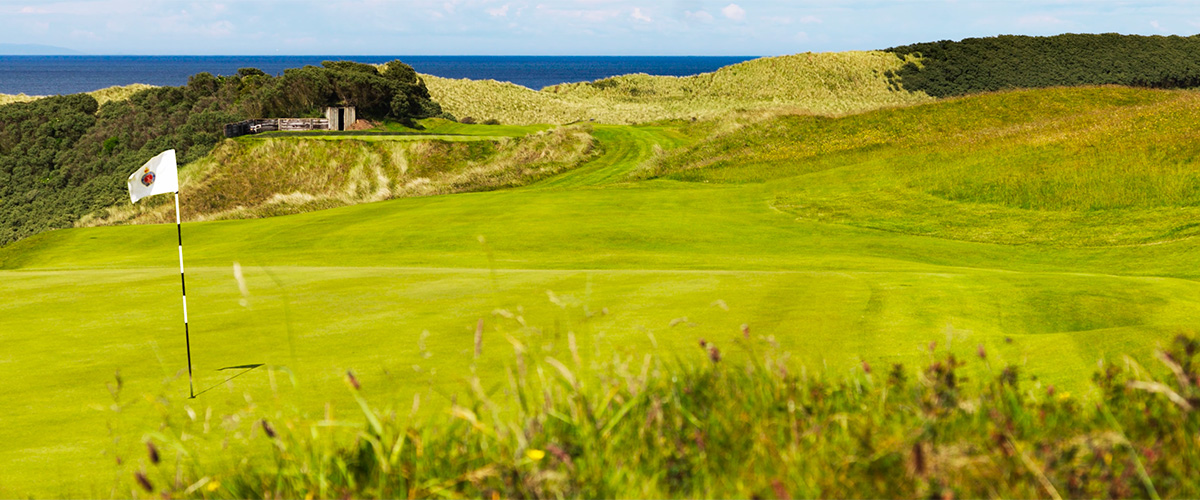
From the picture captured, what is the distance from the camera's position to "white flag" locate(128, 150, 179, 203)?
7293 mm

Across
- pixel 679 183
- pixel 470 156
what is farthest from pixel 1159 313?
pixel 470 156

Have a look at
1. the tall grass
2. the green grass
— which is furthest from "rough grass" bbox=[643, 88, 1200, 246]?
the tall grass

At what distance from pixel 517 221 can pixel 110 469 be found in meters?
15.9

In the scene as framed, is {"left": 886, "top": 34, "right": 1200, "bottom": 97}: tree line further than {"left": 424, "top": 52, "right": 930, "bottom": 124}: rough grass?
Yes

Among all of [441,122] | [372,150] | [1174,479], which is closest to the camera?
[1174,479]

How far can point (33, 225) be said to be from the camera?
162 feet

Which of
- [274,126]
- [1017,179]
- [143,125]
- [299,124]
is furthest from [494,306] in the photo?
[143,125]

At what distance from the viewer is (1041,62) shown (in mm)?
92312

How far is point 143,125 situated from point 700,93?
51503mm

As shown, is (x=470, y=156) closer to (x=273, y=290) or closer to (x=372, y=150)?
(x=372, y=150)

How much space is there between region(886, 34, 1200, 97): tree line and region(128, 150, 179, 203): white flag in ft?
278

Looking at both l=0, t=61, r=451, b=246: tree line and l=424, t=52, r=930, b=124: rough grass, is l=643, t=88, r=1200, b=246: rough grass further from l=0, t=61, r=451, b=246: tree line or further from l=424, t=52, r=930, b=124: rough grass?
l=424, t=52, r=930, b=124: rough grass

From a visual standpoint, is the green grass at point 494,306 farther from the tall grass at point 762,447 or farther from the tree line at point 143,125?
the tree line at point 143,125

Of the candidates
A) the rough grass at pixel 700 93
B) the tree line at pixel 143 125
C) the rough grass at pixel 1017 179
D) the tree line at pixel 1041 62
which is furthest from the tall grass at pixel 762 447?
the tree line at pixel 1041 62
